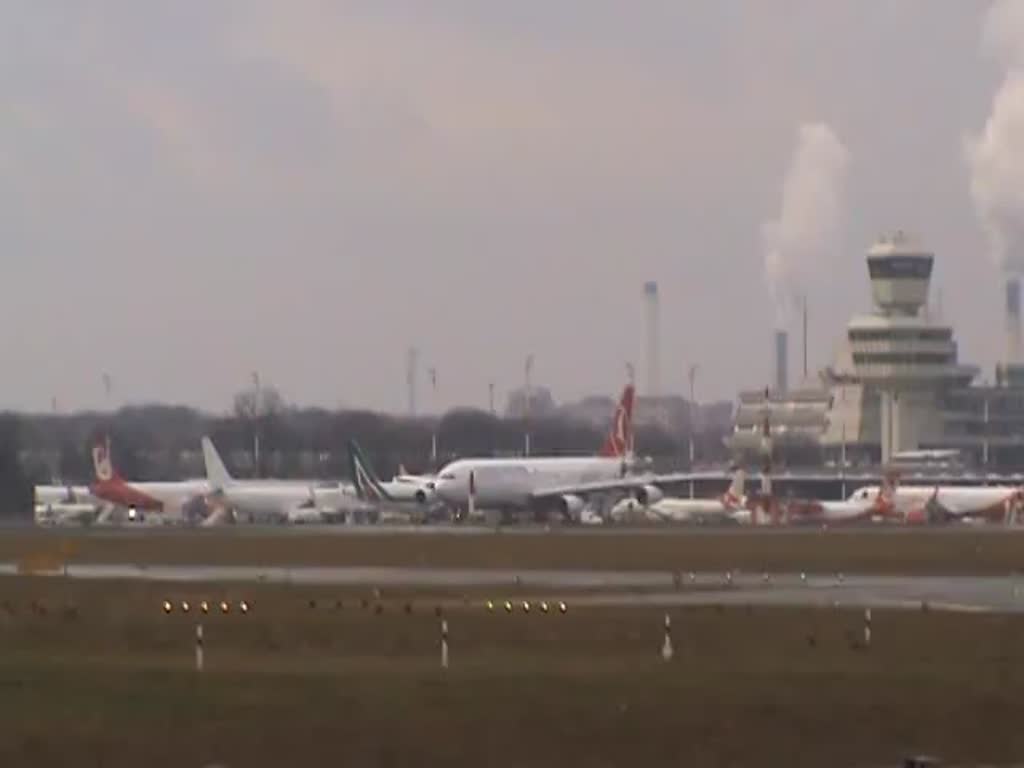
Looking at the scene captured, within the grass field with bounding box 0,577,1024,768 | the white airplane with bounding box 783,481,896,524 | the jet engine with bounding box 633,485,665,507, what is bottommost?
the grass field with bounding box 0,577,1024,768

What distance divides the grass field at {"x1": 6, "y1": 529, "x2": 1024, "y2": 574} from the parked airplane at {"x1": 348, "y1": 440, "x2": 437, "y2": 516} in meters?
36.2

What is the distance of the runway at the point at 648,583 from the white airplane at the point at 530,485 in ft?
263

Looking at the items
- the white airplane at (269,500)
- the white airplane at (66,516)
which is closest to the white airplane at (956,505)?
the white airplane at (269,500)

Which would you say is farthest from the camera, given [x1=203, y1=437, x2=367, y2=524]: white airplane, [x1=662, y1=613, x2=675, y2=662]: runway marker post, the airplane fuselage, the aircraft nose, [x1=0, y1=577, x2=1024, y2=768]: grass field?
[x1=203, y1=437, x2=367, y2=524]: white airplane

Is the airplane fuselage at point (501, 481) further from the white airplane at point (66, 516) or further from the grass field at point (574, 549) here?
the grass field at point (574, 549)

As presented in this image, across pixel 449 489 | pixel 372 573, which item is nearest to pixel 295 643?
pixel 372 573

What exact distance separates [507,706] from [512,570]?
5413 centimetres

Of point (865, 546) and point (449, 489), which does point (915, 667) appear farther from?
point (449, 489)

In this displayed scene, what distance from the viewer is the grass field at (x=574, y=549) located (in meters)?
96.9

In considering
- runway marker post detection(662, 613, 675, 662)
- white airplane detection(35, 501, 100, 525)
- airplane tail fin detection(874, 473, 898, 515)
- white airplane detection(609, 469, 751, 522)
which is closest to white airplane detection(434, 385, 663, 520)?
white airplane detection(609, 469, 751, 522)

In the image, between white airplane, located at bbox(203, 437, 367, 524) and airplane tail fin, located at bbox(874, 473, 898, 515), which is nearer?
airplane tail fin, located at bbox(874, 473, 898, 515)

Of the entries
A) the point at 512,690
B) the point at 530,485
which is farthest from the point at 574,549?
the point at 512,690

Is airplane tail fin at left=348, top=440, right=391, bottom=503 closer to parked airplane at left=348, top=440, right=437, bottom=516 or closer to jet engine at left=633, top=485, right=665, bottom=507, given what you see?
parked airplane at left=348, top=440, right=437, bottom=516

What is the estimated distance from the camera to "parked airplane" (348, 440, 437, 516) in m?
182
